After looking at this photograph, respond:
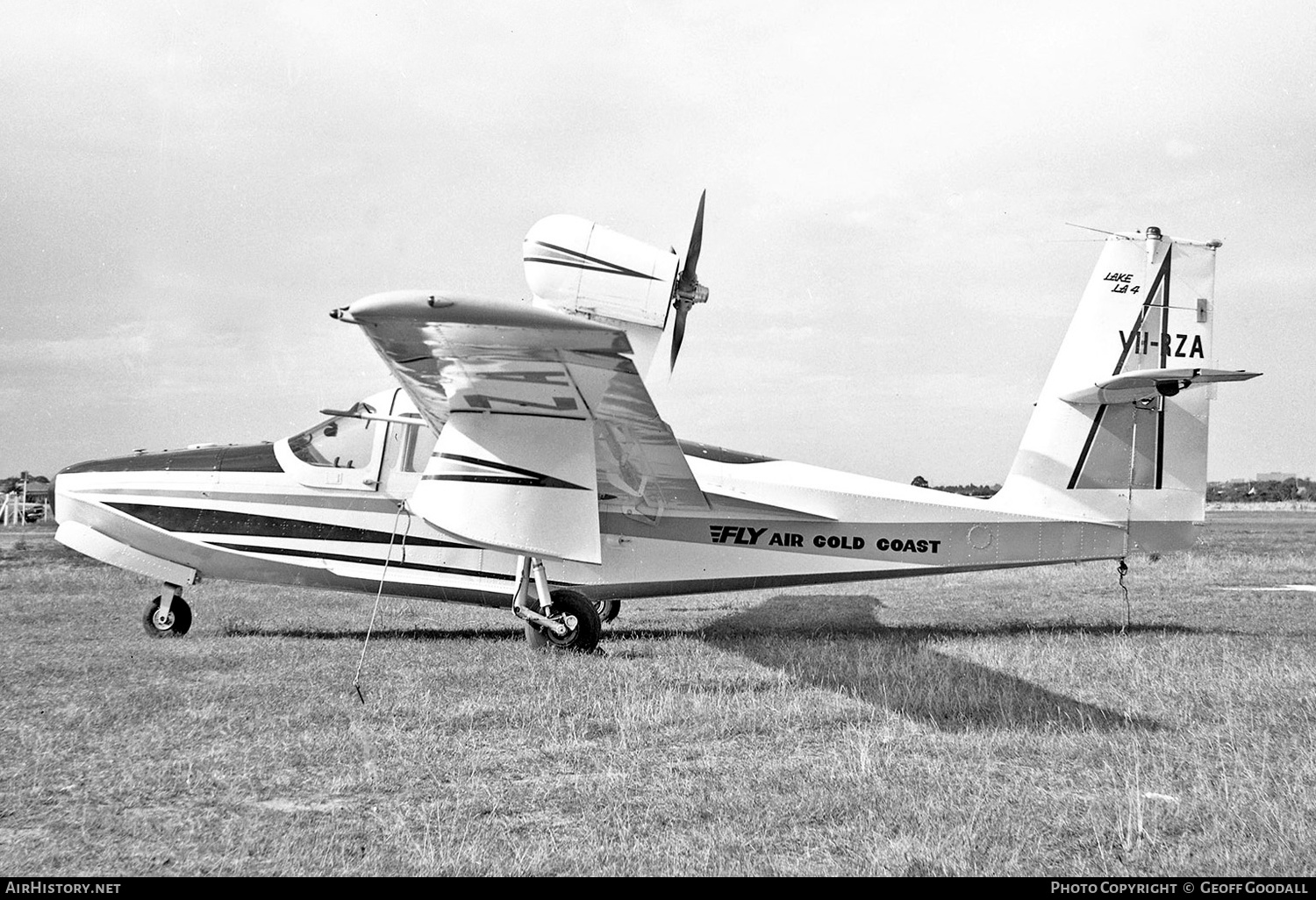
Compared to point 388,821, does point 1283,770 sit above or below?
above

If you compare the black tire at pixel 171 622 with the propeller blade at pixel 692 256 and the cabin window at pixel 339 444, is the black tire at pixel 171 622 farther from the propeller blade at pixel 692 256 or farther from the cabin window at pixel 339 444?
the propeller blade at pixel 692 256

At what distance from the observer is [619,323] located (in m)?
6.65

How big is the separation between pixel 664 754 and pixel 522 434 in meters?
2.96

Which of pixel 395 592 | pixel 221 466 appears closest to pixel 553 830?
pixel 395 592

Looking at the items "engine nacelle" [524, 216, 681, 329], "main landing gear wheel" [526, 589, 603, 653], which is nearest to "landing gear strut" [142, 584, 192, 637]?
"main landing gear wheel" [526, 589, 603, 653]

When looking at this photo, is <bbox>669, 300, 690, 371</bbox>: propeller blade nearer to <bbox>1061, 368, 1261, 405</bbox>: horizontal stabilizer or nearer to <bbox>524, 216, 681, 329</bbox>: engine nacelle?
<bbox>524, 216, 681, 329</bbox>: engine nacelle

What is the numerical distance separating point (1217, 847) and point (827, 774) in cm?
163

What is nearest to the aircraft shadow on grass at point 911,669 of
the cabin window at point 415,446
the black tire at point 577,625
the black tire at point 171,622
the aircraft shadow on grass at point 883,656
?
the aircraft shadow on grass at point 883,656

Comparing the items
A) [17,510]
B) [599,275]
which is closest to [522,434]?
[599,275]

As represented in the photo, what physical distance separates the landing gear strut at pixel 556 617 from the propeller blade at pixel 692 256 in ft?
9.44

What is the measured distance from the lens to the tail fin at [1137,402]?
30.2ft

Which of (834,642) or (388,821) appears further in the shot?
(834,642)

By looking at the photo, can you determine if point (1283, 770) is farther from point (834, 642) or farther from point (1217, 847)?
point (834, 642)
